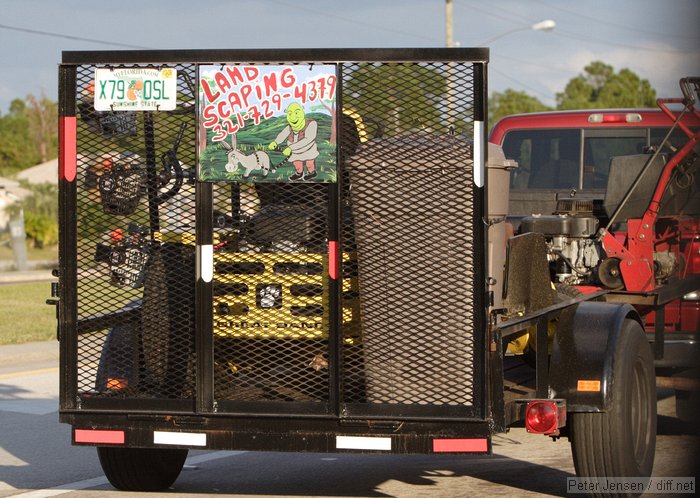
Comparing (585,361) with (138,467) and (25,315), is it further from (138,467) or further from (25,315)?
(25,315)

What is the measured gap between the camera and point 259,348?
673 cm

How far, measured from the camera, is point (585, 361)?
22.2ft

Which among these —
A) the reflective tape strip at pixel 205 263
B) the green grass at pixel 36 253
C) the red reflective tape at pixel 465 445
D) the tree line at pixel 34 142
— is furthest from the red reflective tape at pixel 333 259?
the tree line at pixel 34 142

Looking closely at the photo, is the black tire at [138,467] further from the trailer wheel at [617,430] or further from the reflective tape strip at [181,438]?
the trailer wheel at [617,430]

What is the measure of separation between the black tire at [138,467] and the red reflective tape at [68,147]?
1707 millimetres

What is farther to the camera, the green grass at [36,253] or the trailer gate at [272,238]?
the green grass at [36,253]

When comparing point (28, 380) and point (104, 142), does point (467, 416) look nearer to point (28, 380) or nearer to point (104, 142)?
point (104, 142)

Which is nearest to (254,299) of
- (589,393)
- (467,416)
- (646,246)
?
(467,416)

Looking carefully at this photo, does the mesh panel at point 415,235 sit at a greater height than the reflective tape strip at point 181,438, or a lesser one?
greater

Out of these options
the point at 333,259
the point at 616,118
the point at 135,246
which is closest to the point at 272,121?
the point at 333,259

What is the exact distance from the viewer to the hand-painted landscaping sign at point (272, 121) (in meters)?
6.55

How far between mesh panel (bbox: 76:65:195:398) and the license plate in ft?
0.19

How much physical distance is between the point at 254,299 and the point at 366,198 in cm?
80

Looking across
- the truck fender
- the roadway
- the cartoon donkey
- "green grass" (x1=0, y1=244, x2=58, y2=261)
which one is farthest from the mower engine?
"green grass" (x1=0, y1=244, x2=58, y2=261)
